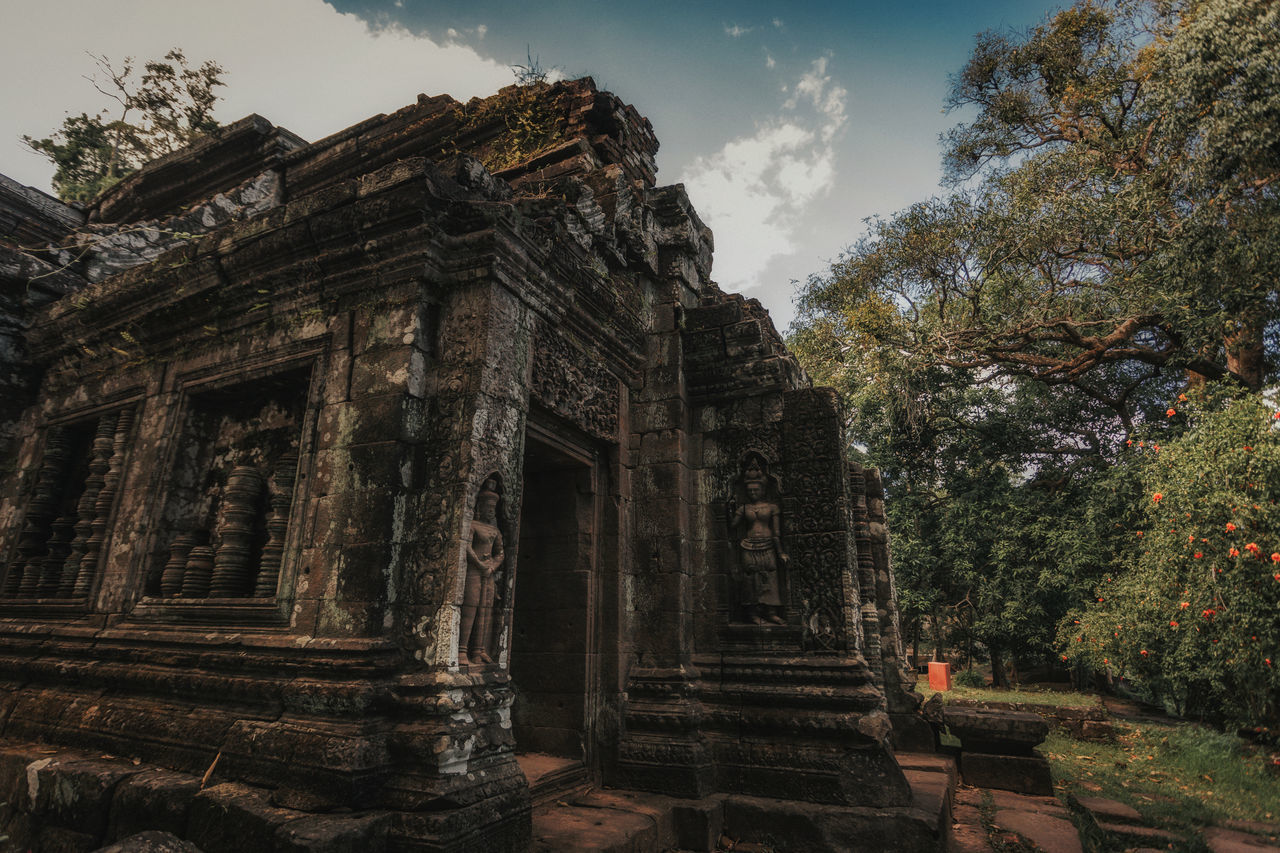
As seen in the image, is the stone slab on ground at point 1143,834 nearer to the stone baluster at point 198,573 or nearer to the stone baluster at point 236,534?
the stone baluster at point 236,534

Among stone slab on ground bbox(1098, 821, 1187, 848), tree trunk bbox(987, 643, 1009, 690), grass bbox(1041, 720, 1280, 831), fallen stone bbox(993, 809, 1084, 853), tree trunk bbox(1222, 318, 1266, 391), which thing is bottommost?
grass bbox(1041, 720, 1280, 831)

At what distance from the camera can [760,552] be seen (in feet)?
17.7

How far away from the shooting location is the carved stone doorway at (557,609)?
16.2ft

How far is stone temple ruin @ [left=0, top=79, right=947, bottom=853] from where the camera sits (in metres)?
3.47

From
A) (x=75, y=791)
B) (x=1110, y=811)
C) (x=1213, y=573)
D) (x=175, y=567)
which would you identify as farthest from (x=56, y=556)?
(x=1213, y=573)

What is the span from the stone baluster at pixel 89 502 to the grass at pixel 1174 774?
8804mm

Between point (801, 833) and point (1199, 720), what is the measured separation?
11687 millimetres

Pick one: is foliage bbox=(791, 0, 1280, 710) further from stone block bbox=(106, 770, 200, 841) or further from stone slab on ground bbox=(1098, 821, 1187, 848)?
stone block bbox=(106, 770, 200, 841)

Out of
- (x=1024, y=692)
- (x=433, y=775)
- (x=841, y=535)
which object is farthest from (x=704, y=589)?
(x=1024, y=692)

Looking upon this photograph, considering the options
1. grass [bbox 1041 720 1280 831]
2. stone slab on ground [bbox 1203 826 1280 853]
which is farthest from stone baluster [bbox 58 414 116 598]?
grass [bbox 1041 720 1280 831]

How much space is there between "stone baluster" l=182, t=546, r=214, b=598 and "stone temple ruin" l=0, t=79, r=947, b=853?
0.07 feet

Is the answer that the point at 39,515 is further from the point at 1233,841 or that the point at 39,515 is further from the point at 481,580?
the point at 1233,841

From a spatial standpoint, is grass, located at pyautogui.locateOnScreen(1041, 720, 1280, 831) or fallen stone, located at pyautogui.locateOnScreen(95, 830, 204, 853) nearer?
fallen stone, located at pyautogui.locateOnScreen(95, 830, 204, 853)

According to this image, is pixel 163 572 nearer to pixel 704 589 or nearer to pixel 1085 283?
pixel 704 589
